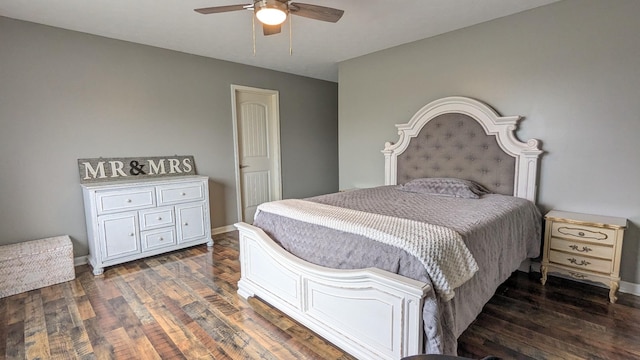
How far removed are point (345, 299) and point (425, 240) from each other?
22.0 inches

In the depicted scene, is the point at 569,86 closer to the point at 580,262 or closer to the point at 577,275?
the point at 580,262

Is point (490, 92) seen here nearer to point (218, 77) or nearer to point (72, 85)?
point (218, 77)

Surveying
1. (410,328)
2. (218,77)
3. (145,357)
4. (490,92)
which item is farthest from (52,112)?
(490,92)

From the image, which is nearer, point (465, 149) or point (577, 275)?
point (577, 275)

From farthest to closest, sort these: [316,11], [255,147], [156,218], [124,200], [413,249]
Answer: [255,147]
[156,218]
[124,200]
[316,11]
[413,249]

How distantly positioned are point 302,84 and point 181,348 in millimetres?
4164

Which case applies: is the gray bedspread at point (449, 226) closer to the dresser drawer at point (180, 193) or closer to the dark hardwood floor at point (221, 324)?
the dark hardwood floor at point (221, 324)

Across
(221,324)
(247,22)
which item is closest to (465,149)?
(247,22)

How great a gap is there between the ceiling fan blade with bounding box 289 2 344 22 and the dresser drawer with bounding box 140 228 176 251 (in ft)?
8.46

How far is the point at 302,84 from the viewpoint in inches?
200

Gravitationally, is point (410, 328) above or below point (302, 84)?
below

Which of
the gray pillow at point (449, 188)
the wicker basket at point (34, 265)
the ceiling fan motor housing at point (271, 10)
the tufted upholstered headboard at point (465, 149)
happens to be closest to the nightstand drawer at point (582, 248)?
the tufted upholstered headboard at point (465, 149)

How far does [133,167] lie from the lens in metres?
3.44

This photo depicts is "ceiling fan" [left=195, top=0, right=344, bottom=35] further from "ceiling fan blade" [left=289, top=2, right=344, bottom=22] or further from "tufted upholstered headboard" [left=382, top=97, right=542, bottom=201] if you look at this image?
"tufted upholstered headboard" [left=382, top=97, right=542, bottom=201]
